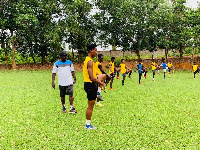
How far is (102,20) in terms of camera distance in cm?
3378

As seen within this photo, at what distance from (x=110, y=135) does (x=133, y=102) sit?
12.7 ft

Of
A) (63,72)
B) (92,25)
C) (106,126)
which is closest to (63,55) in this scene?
(63,72)

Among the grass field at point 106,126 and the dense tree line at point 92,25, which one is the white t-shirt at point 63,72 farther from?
the dense tree line at point 92,25

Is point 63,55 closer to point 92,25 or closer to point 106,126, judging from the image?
point 106,126

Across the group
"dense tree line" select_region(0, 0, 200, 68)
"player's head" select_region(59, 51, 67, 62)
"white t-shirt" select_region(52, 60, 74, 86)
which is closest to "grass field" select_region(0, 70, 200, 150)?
"white t-shirt" select_region(52, 60, 74, 86)

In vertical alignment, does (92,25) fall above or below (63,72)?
above

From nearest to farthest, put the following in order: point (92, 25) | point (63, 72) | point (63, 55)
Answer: point (63, 55) → point (63, 72) → point (92, 25)

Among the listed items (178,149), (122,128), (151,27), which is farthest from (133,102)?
(151,27)

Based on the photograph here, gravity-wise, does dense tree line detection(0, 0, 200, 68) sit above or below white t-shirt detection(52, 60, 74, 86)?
above

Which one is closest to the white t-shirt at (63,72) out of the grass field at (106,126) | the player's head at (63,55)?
the player's head at (63,55)

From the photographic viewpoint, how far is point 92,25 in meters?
34.9

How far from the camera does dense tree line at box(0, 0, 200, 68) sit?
2862 centimetres

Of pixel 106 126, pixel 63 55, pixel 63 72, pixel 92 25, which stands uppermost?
pixel 92 25

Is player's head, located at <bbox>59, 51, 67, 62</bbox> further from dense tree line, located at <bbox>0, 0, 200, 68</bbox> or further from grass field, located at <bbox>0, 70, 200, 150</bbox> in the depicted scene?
dense tree line, located at <bbox>0, 0, 200, 68</bbox>
